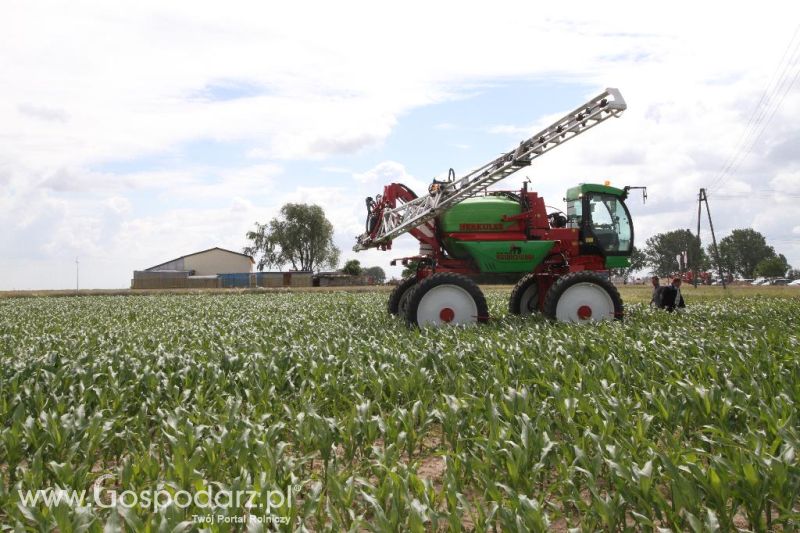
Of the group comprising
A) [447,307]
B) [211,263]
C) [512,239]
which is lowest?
[447,307]

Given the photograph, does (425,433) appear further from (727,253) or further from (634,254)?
(727,253)

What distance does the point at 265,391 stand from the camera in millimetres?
7828

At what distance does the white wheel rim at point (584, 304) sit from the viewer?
13.9 meters

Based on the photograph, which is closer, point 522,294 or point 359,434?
point 359,434

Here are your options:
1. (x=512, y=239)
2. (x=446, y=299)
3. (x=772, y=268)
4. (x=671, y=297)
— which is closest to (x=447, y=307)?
(x=446, y=299)

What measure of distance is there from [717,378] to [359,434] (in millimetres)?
4261

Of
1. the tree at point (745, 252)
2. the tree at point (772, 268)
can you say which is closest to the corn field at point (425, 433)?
the tree at point (772, 268)

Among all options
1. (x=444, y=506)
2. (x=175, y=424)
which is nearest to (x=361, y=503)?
(x=444, y=506)

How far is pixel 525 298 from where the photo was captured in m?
16.4

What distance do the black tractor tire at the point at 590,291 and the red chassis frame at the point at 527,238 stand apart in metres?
0.79

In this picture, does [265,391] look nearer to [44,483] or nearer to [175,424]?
[175,424]

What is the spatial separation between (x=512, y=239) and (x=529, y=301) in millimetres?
2284

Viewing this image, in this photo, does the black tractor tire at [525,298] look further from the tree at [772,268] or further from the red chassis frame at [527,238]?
the tree at [772,268]

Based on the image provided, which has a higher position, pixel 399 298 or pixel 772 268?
pixel 772 268
